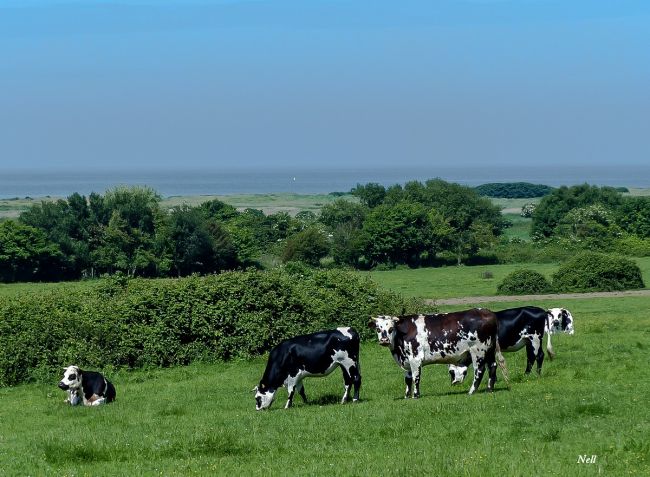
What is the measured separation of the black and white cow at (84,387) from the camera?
22.1 meters

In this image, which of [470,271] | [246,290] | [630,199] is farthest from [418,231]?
[246,290]

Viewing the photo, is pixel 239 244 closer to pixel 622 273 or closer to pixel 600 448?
pixel 622 273

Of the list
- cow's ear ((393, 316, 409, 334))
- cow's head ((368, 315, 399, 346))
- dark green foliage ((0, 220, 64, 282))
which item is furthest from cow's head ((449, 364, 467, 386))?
dark green foliage ((0, 220, 64, 282))

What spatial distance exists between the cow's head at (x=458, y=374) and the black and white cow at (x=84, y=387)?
7906 millimetres

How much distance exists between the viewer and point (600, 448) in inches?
547

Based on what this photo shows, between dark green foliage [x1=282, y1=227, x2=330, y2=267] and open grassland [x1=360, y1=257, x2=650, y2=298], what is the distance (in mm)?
7658

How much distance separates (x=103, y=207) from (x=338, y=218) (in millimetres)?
24005

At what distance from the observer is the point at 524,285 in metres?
59.8

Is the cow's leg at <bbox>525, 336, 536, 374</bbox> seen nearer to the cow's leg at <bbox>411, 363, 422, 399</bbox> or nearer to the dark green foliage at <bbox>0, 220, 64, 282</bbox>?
the cow's leg at <bbox>411, 363, 422, 399</bbox>

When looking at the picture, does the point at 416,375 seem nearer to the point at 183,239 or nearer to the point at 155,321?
the point at 155,321

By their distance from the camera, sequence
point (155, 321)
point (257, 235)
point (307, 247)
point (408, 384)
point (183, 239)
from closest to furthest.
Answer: point (408, 384), point (155, 321), point (183, 239), point (307, 247), point (257, 235)

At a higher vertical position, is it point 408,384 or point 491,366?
point 491,366

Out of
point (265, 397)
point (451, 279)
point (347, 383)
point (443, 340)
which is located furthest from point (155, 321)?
point (451, 279)

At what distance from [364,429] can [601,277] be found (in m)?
45.7
